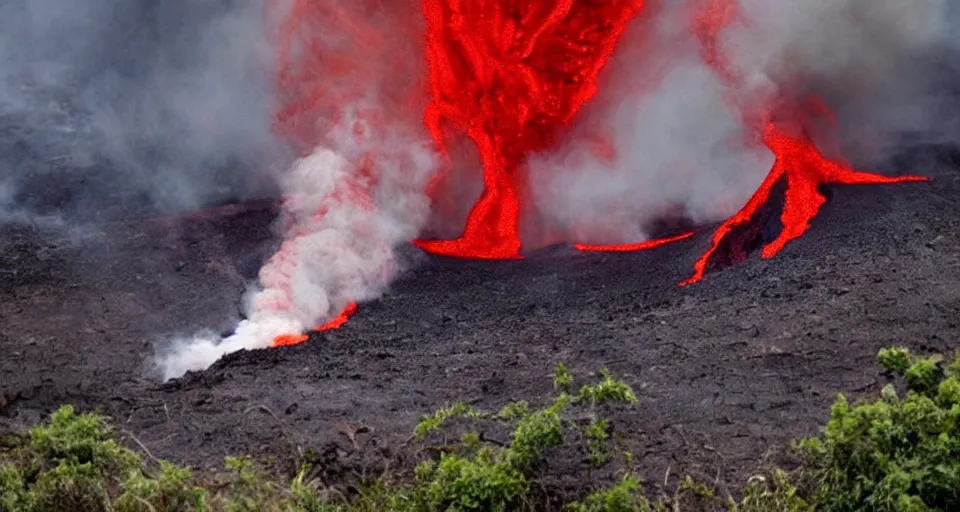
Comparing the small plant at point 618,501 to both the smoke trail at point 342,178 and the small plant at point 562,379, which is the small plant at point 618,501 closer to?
the small plant at point 562,379

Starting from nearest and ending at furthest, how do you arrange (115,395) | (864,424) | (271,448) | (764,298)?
(864,424) < (271,448) < (115,395) < (764,298)

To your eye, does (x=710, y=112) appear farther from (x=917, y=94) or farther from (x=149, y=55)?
(x=149, y=55)

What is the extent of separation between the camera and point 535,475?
8109 mm

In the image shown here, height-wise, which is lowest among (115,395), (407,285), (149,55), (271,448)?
(271,448)

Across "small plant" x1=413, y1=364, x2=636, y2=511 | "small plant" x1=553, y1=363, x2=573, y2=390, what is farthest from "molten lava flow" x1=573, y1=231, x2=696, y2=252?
"small plant" x1=413, y1=364, x2=636, y2=511

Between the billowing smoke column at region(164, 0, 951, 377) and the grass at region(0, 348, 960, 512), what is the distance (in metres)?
5.34

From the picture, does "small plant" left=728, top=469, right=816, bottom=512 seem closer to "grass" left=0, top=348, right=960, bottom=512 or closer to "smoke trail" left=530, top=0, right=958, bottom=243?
"grass" left=0, top=348, right=960, bottom=512

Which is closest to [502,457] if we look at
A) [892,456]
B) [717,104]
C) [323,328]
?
[892,456]

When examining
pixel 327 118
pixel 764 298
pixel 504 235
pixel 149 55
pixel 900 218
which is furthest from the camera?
pixel 149 55

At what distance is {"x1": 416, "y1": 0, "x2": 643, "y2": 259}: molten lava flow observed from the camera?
1582 centimetres

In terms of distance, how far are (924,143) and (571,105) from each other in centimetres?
534

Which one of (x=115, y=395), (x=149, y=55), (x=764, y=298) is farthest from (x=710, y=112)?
(x=149, y=55)

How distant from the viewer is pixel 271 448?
8.94 m

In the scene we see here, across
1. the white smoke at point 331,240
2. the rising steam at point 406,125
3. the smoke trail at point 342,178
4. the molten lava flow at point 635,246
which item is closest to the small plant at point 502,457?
the white smoke at point 331,240
